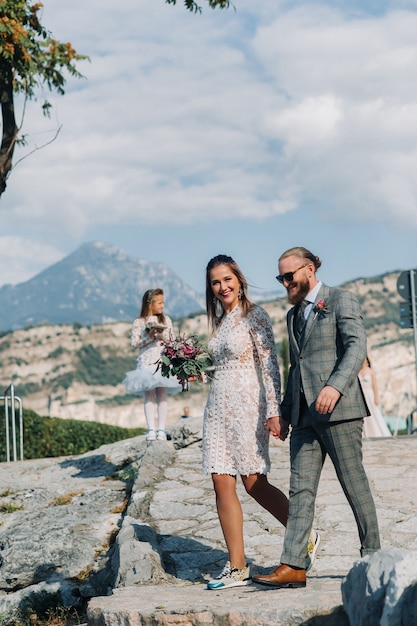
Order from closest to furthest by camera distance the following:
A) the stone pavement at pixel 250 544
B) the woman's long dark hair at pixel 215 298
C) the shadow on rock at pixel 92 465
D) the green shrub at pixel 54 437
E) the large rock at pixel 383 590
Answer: the large rock at pixel 383 590, the stone pavement at pixel 250 544, the woman's long dark hair at pixel 215 298, the shadow on rock at pixel 92 465, the green shrub at pixel 54 437

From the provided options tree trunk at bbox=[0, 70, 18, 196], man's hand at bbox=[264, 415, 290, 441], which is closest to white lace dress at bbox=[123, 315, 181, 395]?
tree trunk at bbox=[0, 70, 18, 196]

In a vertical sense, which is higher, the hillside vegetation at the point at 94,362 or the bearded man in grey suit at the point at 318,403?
the hillside vegetation at the point at 94,362

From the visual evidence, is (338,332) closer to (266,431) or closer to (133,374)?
(266,431)

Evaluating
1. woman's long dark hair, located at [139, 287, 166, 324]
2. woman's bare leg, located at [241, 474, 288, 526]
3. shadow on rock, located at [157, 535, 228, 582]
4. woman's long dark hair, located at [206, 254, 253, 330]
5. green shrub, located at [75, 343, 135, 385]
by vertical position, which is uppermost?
green shrub, located at [75, 343, 135, 385]

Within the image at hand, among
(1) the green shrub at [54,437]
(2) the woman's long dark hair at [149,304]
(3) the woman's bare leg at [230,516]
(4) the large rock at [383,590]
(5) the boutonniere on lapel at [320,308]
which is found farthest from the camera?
(1) the green shrub at [54,437]

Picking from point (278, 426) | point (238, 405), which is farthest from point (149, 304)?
point (278, 426)

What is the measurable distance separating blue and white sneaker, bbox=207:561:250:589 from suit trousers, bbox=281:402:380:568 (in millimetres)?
494

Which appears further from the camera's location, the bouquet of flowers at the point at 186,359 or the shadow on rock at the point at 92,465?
the shadow on rock at the point at 92,465

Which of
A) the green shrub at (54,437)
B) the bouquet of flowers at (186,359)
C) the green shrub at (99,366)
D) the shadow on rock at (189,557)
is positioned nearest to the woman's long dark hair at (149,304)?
the shadow on rock at (189,557)

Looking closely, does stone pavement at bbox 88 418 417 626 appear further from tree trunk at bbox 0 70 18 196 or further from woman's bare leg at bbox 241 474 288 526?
tree trunk at bbox 0 70 18 196

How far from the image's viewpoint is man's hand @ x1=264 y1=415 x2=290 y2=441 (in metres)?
5.22

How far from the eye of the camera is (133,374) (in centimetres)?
1046

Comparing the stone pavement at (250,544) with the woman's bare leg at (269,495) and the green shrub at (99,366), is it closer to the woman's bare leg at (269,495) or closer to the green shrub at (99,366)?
the woman's bare leg at (269,495)

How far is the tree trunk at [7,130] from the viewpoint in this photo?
848cm
